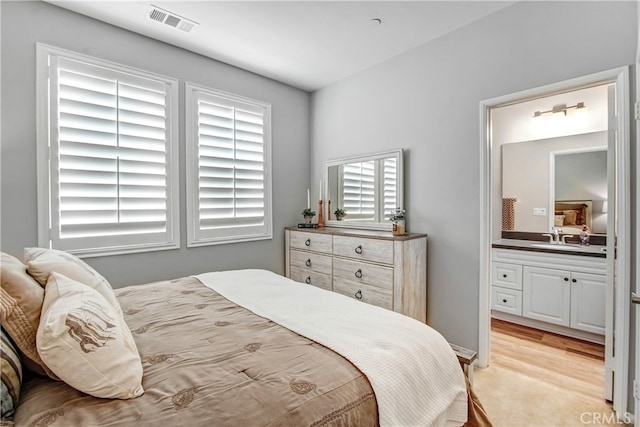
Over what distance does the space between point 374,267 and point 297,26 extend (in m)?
2.13

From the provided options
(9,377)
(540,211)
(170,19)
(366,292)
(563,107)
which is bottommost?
(366,292)

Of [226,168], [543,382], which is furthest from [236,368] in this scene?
[226,168]

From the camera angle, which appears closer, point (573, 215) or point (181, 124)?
point (181, 124)

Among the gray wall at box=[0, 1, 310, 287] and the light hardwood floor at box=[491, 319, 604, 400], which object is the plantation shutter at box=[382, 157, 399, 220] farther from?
the light hardwood floor at box=[491, 319, 604, 400]

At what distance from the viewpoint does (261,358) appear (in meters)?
1.11

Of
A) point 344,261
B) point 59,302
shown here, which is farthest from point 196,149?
point 59,302

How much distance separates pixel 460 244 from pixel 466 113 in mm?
1092

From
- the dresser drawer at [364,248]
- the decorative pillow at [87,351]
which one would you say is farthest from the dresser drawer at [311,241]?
the decorative pillow at [87,351]

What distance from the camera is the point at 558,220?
11.9 ft

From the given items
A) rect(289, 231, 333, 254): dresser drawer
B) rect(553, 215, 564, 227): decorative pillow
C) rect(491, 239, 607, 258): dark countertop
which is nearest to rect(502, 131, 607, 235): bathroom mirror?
rect(553, 215, 564, 227): decorative pillow

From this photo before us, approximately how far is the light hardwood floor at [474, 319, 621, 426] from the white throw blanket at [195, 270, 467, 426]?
981 mm

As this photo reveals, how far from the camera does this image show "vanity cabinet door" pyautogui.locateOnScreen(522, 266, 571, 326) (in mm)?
3059

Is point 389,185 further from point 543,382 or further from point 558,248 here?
point 543,382

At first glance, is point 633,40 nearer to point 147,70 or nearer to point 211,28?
point 211,28
